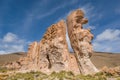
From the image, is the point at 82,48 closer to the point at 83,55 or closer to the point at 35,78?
the point at 83,55

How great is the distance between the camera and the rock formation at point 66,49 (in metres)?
33.7

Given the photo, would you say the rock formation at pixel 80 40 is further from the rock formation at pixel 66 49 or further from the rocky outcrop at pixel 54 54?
the rocky outcrop at pixel 54 54

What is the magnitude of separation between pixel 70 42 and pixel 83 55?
2.76 metres

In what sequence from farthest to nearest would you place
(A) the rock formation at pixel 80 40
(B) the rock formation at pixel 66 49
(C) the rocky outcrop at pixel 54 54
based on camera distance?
(C) the rocky outcrop at pixel 54 54 → (B) the rock formation at pixel 66 49 → (A) the rock formation at pixel 80 40

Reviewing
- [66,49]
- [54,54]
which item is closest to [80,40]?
[66,49]

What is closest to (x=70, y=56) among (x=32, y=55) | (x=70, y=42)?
(x=70, y=42)

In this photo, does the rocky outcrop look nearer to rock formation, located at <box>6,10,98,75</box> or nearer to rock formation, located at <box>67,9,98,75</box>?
rock formation, located at <box>6,10,98,75</box>

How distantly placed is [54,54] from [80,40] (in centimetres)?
361

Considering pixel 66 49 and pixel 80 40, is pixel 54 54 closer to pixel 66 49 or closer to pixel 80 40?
pixel 66 49

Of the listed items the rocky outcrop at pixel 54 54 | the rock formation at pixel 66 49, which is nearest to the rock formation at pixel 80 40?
the rock formation at pixel 66 49

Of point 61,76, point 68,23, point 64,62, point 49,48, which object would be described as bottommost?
point 61,76

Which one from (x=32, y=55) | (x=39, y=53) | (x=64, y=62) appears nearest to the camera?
(x=64, y=62)

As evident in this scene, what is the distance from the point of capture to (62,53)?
33750 millimetres

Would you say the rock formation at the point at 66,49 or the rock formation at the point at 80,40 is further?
the rock formation at the point at 66,49
